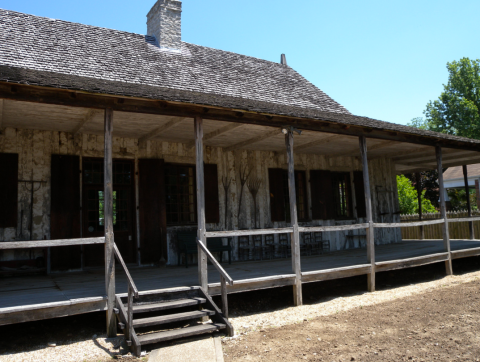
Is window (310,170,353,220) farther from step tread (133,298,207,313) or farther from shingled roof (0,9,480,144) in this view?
step tread (133,298,207,313)

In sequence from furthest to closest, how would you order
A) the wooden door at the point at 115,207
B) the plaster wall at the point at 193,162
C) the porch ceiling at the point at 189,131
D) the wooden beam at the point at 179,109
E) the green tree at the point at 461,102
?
the green tree at the point at 461,102 → the wooden door at the point at 115,207 → the plaster wall at the point at 193,162 → the porch ceiling at the point at 189,131 → the wooden beam at the point at 179,109

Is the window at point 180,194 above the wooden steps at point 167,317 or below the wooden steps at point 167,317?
above

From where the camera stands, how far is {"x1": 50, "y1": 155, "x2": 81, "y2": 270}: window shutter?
7406 mm

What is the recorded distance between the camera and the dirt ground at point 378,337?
170 inches

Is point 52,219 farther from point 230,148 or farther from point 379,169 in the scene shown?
point 379,169

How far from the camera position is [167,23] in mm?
10648

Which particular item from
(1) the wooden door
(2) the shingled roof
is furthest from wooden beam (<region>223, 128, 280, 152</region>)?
(1) the wooden door

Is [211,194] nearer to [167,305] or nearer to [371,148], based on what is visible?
[167,305]

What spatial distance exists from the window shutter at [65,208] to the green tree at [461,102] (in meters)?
28.6

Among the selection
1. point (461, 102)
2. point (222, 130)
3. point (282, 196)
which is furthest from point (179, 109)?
point (461, 102)

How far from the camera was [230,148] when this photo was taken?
31.2 ft

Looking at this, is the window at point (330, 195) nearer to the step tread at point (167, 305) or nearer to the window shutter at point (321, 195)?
the window shutter at point (321, 195)

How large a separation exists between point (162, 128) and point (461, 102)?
28273 millimetres

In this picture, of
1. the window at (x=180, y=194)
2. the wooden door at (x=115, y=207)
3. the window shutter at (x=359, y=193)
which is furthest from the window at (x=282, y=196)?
the wooden door at (x=115, y=207)
